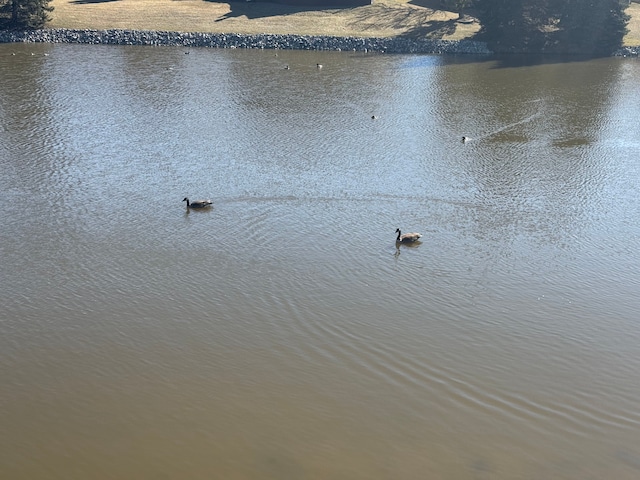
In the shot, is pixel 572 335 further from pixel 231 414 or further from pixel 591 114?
pixel 591 114

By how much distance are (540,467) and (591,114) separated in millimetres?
27791

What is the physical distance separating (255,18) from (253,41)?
446 cm

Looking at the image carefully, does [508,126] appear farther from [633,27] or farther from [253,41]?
[633,27]

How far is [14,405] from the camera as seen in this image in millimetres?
12828

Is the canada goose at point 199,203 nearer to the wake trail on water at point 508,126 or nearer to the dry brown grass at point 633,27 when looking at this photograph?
the wake trail on water at point 508,126

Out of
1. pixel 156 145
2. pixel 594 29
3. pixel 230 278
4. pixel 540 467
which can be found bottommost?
pixel 540 467

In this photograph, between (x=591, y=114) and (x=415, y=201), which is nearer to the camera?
(x=415, y=201)

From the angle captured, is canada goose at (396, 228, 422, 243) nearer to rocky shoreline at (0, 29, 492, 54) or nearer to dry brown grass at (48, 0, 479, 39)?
rocky shoreline at (0, 29, 492, 54)

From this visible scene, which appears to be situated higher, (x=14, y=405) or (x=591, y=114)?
(x=591, y=114)

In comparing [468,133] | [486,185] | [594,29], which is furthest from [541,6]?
[486,185]

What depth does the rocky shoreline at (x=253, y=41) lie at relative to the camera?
49656mm

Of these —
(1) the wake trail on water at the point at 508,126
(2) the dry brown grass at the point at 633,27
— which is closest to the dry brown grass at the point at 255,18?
(2) the dry brown grass at the point at 633,27

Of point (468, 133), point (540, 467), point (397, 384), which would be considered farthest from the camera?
point (468, 133)

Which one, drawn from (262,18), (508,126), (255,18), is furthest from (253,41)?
(508,126)
